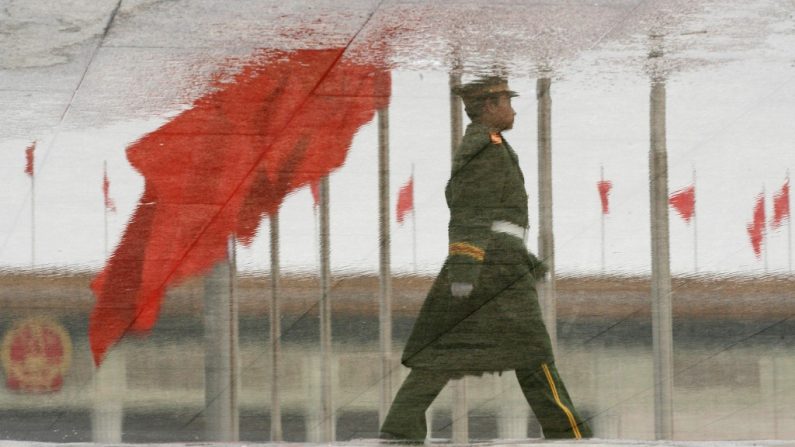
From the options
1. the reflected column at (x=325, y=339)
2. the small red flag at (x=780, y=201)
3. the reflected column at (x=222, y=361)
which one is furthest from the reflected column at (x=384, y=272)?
the small red flag at (x=780, y=201)

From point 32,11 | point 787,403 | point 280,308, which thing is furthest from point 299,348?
point 787,403

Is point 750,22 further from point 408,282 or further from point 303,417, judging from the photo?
point 303,417

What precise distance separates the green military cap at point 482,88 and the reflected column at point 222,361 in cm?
133

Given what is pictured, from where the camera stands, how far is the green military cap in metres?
5.90

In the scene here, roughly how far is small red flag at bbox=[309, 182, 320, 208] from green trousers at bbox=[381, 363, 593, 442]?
2.88ft

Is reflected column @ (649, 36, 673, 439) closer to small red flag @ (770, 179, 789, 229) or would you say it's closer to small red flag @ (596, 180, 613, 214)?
small red flag @ (596, 180, 613, 214)

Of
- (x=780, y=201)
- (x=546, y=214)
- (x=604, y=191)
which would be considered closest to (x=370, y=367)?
(x=546, y=214)

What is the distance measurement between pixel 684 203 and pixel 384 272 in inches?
56.7

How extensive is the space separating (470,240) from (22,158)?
6.64ft

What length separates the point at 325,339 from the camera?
232 inches

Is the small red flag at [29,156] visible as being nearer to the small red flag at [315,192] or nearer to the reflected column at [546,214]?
the small red flag at [315,192]

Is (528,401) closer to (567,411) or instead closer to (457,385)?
(567,411)

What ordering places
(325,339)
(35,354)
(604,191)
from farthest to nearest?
(604,191) → (325,339) → (35,354)

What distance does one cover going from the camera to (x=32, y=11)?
5.40 meters
